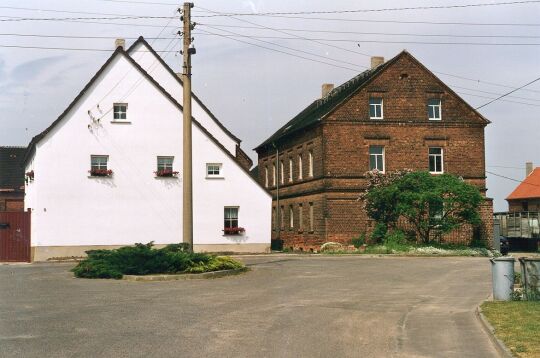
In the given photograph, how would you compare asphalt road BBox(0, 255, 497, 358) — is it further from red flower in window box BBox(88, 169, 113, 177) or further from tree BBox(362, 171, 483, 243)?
tree BBox(362, 171, 483, 243)

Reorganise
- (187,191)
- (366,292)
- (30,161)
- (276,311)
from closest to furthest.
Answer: (276,311) → (366,292) → (187,191) → (30,161)

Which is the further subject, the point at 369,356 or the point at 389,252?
the point at 389,252

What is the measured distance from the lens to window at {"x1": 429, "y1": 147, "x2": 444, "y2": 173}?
143 feet

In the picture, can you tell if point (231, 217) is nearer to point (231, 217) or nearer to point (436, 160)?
point (231, 217)

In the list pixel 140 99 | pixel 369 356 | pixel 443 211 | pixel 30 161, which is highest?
pixel 140 99

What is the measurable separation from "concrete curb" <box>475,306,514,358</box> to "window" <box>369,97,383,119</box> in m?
29.5

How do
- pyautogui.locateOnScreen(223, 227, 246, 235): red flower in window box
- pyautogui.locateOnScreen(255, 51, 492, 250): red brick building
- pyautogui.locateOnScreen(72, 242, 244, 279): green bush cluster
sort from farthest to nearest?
1. pyautogui.locateOnScreen(255, 51, 492, 250): red brick building
2. pyautogui.locateOnScreen(223, 227, 246, 235): red flower in window box
3. pyautogui.locateOnScreen(72, 242, 244, 279): green bush cluster

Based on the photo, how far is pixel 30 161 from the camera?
126ft

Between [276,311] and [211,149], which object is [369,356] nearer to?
[276,311]

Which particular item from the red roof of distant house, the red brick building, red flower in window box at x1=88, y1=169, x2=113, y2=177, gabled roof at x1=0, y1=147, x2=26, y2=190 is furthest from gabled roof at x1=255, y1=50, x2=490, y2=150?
the red roof of distant house

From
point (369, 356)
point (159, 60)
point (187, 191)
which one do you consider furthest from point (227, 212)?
point (369, 356)

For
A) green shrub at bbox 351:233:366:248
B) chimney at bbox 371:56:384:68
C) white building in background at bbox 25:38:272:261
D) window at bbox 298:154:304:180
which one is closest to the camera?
white building in background at bbox 25:38:272:261

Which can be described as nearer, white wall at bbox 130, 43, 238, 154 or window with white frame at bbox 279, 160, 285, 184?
white wall at bbox 130, 43, 238, 154

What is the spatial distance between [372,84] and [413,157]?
5108 mm
